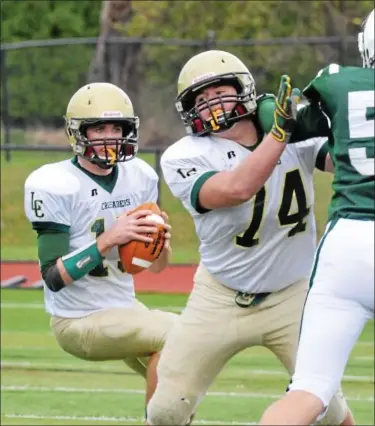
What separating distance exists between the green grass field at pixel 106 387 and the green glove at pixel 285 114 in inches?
108

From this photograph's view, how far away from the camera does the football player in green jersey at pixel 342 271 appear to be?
152 inches

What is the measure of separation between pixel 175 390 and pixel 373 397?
2.74 meters

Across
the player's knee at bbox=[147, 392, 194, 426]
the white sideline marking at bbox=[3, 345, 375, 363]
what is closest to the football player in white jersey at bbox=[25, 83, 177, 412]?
the player's knee at bbox=[147, 392, 194, 426]

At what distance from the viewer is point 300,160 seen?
4.79 meters

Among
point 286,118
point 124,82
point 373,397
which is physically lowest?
point 373,397

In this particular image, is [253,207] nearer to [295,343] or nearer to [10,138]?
[295,343]

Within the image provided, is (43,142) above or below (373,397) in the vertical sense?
above

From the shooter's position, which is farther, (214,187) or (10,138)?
(10,138)

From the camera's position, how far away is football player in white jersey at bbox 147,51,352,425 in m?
4.75

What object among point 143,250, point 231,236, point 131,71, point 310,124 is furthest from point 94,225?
point 131,71

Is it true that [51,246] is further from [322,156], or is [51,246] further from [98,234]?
[322,156]

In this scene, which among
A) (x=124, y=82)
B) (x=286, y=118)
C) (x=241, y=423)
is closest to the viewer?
(x=286, y=118)

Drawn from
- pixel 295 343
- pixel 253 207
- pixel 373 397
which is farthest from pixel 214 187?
pixel 373 397

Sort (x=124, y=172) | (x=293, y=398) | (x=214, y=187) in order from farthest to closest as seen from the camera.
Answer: (x=124, y=172) → (x=214, y=187) → (x=293, y=398)
